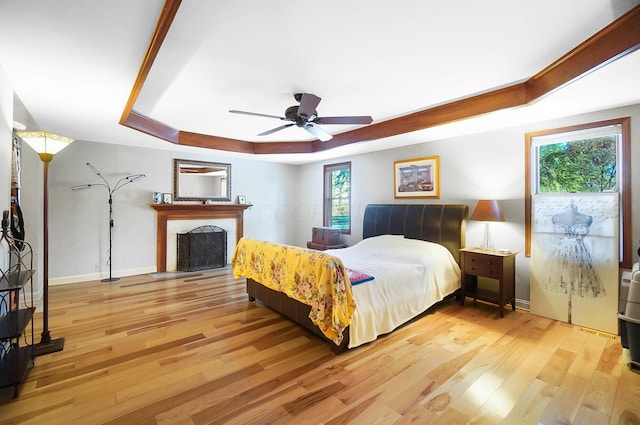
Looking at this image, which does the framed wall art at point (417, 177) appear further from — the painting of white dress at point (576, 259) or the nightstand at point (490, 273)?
the painting of white dress at point (576, 259)

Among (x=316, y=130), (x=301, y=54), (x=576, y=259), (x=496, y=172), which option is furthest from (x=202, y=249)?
(x=576, y=259)

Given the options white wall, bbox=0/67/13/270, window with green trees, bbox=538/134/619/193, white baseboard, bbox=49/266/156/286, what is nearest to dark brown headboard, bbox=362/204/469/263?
window with green trees, bbox=538/134/619/193

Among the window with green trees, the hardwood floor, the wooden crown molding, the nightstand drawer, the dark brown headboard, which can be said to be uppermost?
the wooden crown molding

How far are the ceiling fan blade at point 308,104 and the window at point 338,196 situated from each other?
9.72ft

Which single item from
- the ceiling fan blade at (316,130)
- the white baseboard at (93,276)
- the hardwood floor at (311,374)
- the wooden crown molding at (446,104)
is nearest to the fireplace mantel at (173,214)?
the white baseboard at (93,276)

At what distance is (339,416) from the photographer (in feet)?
5.74

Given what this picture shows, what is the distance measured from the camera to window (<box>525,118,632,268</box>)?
2893 millimetres

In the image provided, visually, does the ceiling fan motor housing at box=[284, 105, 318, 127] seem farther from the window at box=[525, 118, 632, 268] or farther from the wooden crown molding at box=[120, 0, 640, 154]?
the window at box=[525, 118, 632, 268]

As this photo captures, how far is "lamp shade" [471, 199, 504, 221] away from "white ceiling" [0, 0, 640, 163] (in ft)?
3.24

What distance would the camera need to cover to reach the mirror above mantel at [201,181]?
18.0ft

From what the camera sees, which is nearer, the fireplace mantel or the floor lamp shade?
the floor lamp shade

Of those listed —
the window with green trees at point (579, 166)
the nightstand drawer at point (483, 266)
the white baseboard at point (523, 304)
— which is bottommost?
the white baseboard at point (523, 304)

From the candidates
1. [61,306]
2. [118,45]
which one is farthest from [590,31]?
[61,306]

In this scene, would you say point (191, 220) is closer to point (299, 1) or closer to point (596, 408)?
point (299, 1)
